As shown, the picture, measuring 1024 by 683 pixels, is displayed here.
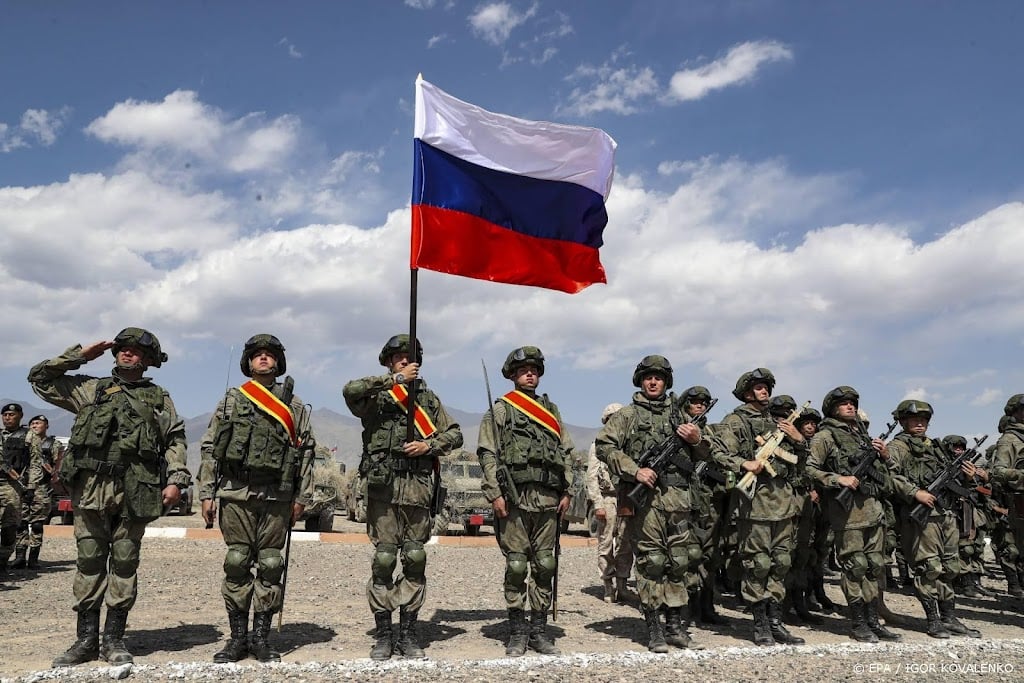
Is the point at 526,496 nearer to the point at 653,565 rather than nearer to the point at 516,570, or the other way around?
the point at 516,570

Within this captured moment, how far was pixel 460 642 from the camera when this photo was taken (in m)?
6.76

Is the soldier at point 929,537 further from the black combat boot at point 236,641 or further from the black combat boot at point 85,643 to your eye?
the black combat boot at point 85,643

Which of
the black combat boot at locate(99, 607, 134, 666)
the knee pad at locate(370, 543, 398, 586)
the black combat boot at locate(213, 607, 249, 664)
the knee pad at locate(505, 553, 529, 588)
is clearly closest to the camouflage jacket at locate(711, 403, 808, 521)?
the knee pad at locate(505, 553, 529, 588)

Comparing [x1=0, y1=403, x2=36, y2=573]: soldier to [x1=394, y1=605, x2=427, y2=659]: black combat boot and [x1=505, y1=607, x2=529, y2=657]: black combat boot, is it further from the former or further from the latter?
[x1=505, y1=607, x2=529, y2=657]: black combat boot

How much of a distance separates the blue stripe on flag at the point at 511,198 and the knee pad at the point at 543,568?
2900 millimetres

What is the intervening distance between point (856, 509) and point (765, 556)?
3.27ft

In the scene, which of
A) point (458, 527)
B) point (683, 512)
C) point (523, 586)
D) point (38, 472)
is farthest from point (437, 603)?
point (458, 527)

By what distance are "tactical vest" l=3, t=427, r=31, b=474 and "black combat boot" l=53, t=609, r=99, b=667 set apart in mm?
6025

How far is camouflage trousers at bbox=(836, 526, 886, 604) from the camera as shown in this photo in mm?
7254

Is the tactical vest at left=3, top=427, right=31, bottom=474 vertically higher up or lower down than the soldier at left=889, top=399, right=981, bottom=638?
higher up

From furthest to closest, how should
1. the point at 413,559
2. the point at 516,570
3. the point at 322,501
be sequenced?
1. the point at 322,501
2. the point at 516,570
3. the point at 413,559

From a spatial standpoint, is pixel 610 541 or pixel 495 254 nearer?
pixel 495 254

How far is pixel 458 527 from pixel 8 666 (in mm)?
14711

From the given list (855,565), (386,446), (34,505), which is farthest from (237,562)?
(34,505)
